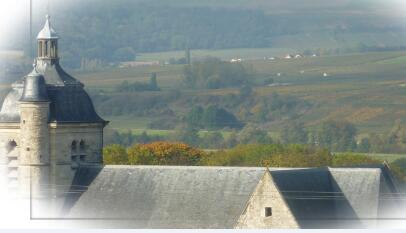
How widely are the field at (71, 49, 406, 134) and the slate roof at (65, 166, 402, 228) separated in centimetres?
6469

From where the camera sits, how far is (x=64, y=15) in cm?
13100

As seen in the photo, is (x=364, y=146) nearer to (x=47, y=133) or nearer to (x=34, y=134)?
(x=47, y=133)

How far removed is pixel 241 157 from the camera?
4151 inches

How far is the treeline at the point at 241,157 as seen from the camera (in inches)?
3738

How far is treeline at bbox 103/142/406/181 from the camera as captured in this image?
94938 millimetres

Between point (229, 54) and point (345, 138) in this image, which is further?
point (229, 54)

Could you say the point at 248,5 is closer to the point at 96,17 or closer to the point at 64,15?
the point at 96,17

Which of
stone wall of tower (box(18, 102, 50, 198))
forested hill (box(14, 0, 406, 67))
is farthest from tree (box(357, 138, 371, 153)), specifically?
stone wall of tower (box(18, 102, 50, 198))

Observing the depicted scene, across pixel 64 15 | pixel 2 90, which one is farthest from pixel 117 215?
pixel 64 15

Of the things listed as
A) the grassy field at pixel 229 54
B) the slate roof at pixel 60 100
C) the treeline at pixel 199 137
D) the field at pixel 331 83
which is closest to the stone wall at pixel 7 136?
the slate roof at pixel 60 100

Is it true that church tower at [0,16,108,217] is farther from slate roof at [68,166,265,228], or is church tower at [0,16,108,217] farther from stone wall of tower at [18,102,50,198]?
slate roof at [68,166,265,228]

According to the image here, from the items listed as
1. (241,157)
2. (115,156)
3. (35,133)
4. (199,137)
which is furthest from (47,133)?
(199,137)

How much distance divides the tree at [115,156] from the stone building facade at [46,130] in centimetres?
2599

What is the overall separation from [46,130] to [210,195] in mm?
6556
